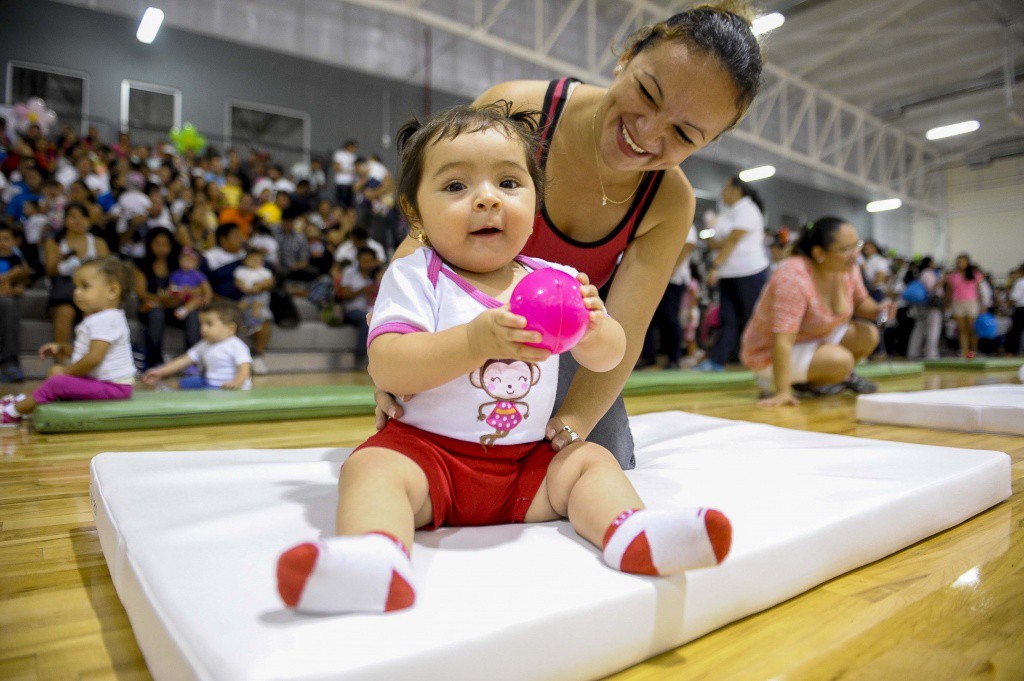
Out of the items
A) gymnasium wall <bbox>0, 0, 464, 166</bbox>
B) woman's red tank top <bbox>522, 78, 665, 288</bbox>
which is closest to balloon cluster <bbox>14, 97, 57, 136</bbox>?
gymnasium wall <bbox>0, 0, 464, 166</bbox>

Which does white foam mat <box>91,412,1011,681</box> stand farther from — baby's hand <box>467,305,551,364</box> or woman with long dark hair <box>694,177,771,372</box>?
woman with long dark hair <box>694,177,771,372</box>

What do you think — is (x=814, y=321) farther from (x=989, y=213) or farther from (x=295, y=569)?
(x=989, y=213)

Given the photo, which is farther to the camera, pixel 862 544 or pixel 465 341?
pixel 862 544

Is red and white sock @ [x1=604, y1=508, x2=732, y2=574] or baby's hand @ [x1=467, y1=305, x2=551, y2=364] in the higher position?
baby's hand @ [x1=467, y1=305, x2=551, y2=364]

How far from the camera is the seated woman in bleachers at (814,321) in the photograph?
3.21 m

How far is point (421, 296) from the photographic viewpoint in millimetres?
920

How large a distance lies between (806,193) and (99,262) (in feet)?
52.2

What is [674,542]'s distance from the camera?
738mm

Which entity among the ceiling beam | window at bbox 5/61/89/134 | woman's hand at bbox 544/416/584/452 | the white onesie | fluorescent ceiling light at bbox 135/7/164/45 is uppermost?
the ceiling beam

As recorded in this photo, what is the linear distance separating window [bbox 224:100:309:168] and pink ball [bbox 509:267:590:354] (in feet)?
27.6

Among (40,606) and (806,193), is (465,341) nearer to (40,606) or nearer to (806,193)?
(40,606)

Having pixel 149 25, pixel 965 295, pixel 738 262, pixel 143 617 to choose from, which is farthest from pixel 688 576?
pixel 965 295

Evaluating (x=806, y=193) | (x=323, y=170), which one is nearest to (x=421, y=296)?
(x=323, y=170)

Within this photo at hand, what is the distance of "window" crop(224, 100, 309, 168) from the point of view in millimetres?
8586
